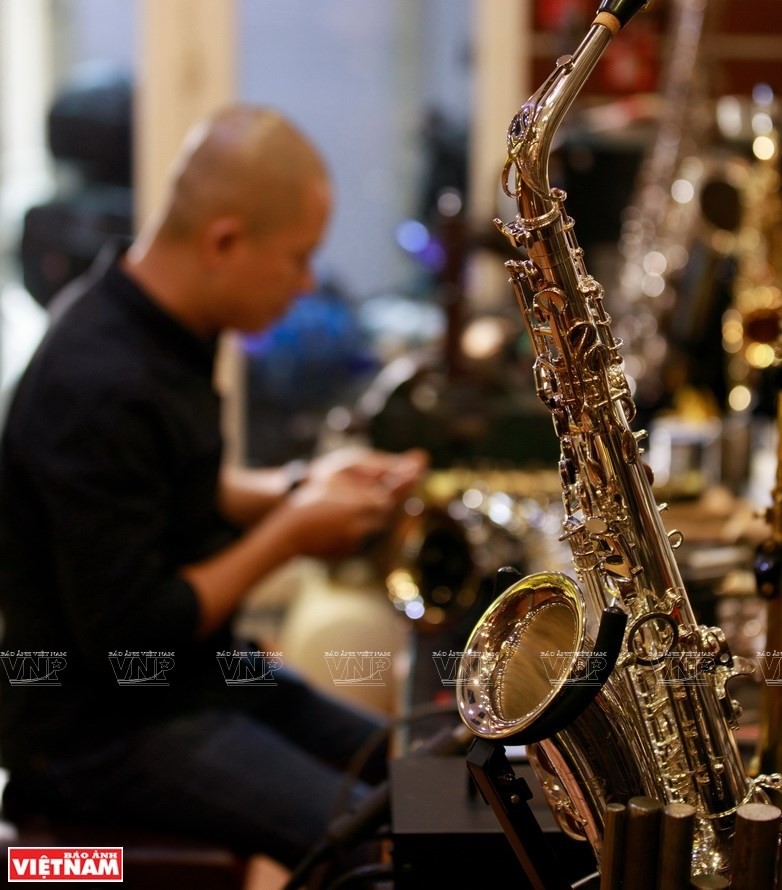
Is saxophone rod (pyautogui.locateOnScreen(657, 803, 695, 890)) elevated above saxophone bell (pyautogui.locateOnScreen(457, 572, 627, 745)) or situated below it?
below

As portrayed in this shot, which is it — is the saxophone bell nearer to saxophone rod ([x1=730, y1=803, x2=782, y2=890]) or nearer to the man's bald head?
saxophone rod ([x1=730, y1=803, x2=782, y2=890])

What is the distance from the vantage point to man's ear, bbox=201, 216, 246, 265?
5.66 feet

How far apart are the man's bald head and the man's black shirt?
0.14 metres

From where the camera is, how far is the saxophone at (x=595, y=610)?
0.87 metres

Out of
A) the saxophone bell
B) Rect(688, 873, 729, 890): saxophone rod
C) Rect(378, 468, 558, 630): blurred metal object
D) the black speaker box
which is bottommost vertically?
Rect(378, 468, 558, 630): blurred metal object

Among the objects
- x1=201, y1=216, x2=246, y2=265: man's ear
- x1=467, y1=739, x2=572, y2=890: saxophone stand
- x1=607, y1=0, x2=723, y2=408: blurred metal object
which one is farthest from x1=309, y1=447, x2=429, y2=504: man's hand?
x1=467, y1=739, x2=572, y2=890: saxophone stand

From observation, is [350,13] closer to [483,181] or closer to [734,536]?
[483,181]

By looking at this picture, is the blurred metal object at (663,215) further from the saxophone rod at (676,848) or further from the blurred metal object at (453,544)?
the saxophone rod at (676,848)

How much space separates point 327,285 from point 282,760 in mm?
2531

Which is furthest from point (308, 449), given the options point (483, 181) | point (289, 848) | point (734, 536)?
point (289, 848)

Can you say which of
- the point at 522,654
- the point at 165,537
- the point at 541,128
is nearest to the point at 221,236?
the point at 165,537

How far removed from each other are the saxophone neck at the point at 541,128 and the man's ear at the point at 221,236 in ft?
2.85

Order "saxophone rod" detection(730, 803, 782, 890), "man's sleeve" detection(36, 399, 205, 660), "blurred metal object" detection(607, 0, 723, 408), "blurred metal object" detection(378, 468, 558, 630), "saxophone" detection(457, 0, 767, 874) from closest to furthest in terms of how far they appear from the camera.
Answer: "saxophone rod" detection(730, 803, 782, 890), "saxophone" detection(457, 0, 767, 874), "man's sleeve" detection(36, 399, 205, 660), "blurred metal object" detection(378, 468, 558, 630), "blurred metal object" detection(607, 0, 723, 408)

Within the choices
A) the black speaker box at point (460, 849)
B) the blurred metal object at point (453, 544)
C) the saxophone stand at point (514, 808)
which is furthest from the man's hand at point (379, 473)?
the saxophone stand at point (514, 808)
